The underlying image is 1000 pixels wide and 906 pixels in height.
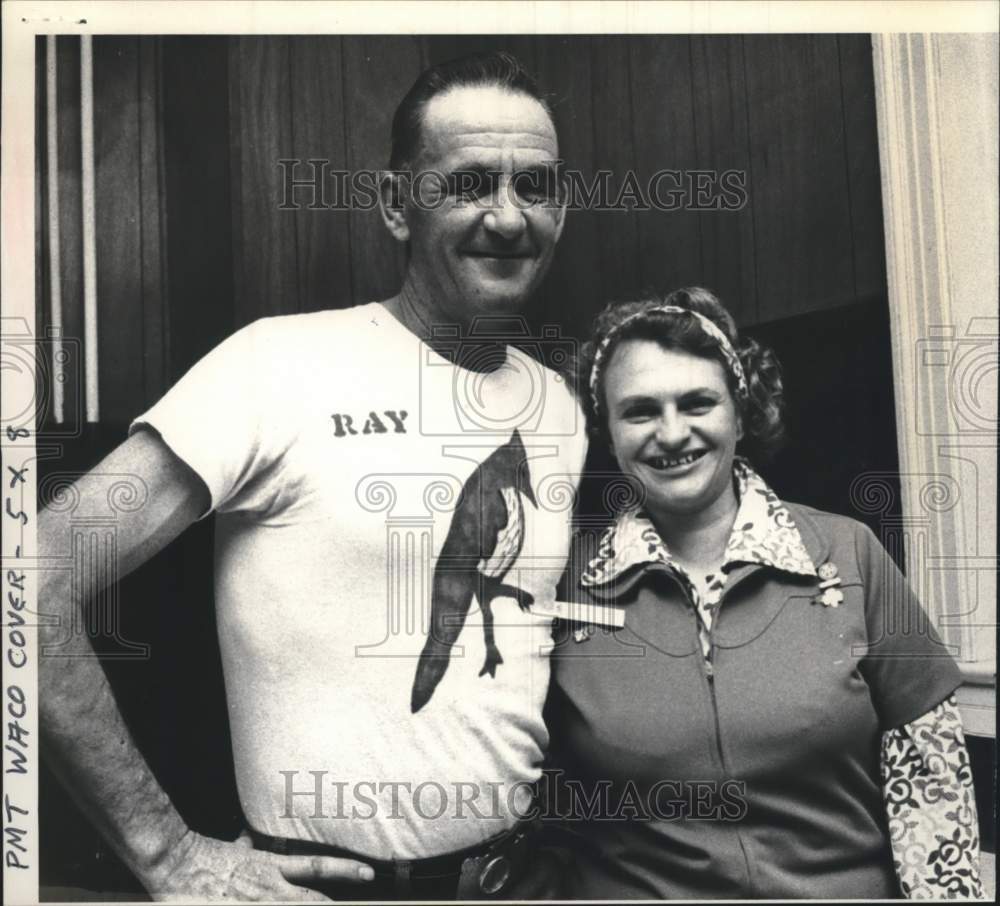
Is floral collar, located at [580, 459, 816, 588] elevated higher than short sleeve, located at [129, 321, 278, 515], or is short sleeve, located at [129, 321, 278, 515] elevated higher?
short sleeve, located at [129, 321, 278, 515]

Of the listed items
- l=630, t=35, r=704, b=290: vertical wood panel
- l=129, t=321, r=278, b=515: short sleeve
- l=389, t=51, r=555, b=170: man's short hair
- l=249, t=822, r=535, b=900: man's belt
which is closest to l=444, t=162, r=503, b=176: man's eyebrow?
l=389, t=51, r=555, b=170: man's short hair

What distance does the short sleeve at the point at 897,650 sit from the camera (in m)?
2.84

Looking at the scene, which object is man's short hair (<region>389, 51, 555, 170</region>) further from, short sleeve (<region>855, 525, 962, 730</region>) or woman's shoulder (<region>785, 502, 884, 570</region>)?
short sleeve (<region>855, 525, 962, 730</region>)

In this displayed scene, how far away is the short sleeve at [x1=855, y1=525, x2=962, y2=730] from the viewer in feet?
9.31

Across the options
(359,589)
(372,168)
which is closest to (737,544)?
(359,589)

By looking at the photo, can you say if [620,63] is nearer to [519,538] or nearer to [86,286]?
[519,538]

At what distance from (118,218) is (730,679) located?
1890 mm

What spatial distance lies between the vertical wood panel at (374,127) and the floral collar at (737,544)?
834mm

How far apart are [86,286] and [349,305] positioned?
66cm

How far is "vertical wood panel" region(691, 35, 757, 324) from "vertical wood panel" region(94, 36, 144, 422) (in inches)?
56.1

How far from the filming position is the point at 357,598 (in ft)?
9.18

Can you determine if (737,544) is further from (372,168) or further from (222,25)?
(222,25)

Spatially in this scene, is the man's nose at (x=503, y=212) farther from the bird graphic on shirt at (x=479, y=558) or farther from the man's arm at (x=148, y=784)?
the man's arm at (x=148, y=784)

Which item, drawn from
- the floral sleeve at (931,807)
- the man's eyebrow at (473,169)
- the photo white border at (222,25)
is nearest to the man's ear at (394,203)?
the man's eyebrow at (473,169)
